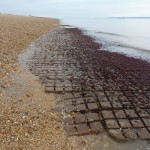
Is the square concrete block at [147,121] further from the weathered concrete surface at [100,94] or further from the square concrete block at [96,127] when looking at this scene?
the square concrete block at [96,127]

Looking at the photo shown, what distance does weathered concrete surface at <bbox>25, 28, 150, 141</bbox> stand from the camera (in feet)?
18.7

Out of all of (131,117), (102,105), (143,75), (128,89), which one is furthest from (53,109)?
(143,75)

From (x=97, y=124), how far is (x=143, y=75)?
213 inches

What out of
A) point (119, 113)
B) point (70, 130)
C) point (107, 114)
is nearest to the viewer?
point (70, 130)

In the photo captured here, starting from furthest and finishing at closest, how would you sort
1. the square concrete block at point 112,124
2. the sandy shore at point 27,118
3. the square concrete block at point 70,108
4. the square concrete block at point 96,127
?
the square concrete block at point 70,108
the square concrete block at point 112,124
the square concrete block at point 96,127
the sandy shore at point 27,118

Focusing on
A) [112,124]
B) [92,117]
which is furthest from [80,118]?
[112,124]

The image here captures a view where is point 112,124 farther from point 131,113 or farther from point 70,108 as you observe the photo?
point 70,108

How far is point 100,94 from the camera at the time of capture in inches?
303

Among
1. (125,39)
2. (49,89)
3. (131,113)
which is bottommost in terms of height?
(125,39)

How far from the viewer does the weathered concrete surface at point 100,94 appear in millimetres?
5707

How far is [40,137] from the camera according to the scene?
5.21 metres

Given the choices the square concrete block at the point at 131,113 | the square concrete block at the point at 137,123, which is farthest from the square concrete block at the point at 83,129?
the square concrete block at the point at 131,113

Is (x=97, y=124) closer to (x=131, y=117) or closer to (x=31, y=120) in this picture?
(x=131, y=117)

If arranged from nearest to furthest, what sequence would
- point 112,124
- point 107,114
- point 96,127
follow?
1. point 96,127
2. point 112,124
3. point 107,114
